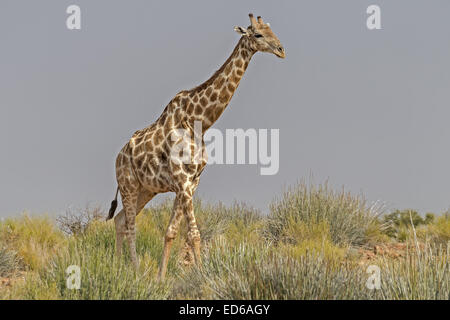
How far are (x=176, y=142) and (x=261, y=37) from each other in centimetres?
195

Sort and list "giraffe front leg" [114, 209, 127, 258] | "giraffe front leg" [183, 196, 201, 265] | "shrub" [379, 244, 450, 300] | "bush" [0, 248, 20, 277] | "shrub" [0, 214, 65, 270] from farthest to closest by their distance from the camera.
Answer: "shrub" [0, 214, 65, 270]
"bush" [0, 248, 20, 277]
"giraffe front leg" [114, 209, 127, 258]
"giraffe front leg" [183, 196, 201, 265]
"shrub" [379, 244, 450, 300]

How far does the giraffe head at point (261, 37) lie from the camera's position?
8.15 m

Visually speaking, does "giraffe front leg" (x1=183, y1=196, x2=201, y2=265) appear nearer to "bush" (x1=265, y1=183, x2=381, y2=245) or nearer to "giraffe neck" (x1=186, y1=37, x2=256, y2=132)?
"giraffe neck" (x1=186, y1=37, x2=256, y2=132)

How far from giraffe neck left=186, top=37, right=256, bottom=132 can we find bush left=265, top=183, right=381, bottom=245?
16.8 feet

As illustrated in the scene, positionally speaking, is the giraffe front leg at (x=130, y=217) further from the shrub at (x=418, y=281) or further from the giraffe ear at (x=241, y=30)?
the shrub at (x=418, y=281)

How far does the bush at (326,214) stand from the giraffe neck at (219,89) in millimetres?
5125

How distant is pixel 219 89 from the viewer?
8703 millimetres

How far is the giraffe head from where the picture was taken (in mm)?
8148

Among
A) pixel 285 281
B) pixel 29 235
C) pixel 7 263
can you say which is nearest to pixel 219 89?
pixel 285 281

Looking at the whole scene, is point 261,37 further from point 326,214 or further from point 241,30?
point 326,214

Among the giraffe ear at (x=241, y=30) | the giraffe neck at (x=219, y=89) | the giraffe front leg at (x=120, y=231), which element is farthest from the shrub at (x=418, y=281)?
the giraffe front leg at (x=120, y=231)

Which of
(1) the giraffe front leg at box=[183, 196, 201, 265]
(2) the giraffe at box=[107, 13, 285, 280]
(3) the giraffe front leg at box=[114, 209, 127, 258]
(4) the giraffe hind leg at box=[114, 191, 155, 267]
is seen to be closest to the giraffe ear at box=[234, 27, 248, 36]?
(2) the giraffe at box=[107, 13, 285, 280]

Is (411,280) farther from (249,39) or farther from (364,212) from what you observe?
(364,212)
